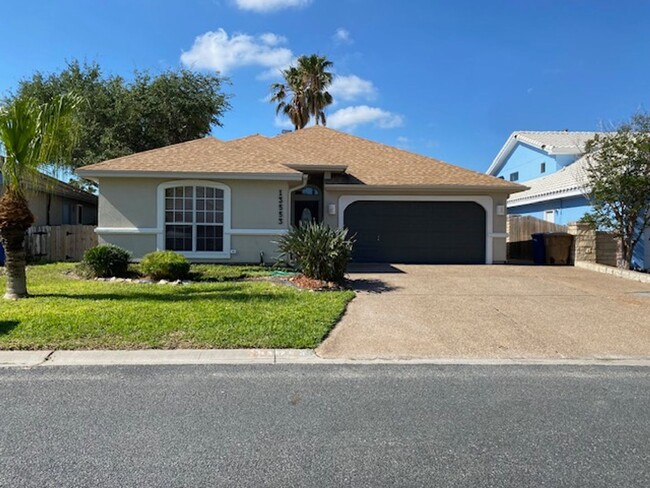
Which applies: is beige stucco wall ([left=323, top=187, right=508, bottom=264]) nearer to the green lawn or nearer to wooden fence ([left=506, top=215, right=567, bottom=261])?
wooden fence ([left=506, top=215, right=567, bottom=261])

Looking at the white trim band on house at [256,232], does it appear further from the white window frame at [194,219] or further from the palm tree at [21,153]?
the palm tree at [21,153]

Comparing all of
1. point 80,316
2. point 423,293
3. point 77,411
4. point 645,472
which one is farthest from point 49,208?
point 645,472

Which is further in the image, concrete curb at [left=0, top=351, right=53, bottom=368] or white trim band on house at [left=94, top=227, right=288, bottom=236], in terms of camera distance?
white trim band on house at [left=94, top=227, right=288, bottom=236]

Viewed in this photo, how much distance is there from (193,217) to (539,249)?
11.8 meters

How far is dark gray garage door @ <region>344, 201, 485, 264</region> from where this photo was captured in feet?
54.2

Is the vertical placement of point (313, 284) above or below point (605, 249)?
below

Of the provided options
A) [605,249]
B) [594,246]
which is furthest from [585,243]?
[605,249]

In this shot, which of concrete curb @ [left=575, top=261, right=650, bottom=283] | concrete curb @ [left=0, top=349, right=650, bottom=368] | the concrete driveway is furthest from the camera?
concrete curb @ [left=575, top=261, right=650, bottom=283]

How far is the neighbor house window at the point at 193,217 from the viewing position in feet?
46.3

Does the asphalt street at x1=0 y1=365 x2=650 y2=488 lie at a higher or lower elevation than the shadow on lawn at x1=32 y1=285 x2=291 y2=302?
lower

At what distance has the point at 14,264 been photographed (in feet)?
29.1

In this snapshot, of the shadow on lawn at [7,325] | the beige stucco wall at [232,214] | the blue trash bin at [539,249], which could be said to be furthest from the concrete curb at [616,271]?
the shadow on lawn at [7,325]

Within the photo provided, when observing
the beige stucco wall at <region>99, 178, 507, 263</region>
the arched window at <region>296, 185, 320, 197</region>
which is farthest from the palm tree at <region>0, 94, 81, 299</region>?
the arched window at <region>296, 185, 320, 197</region>

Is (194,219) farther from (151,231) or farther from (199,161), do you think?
(199,161)
